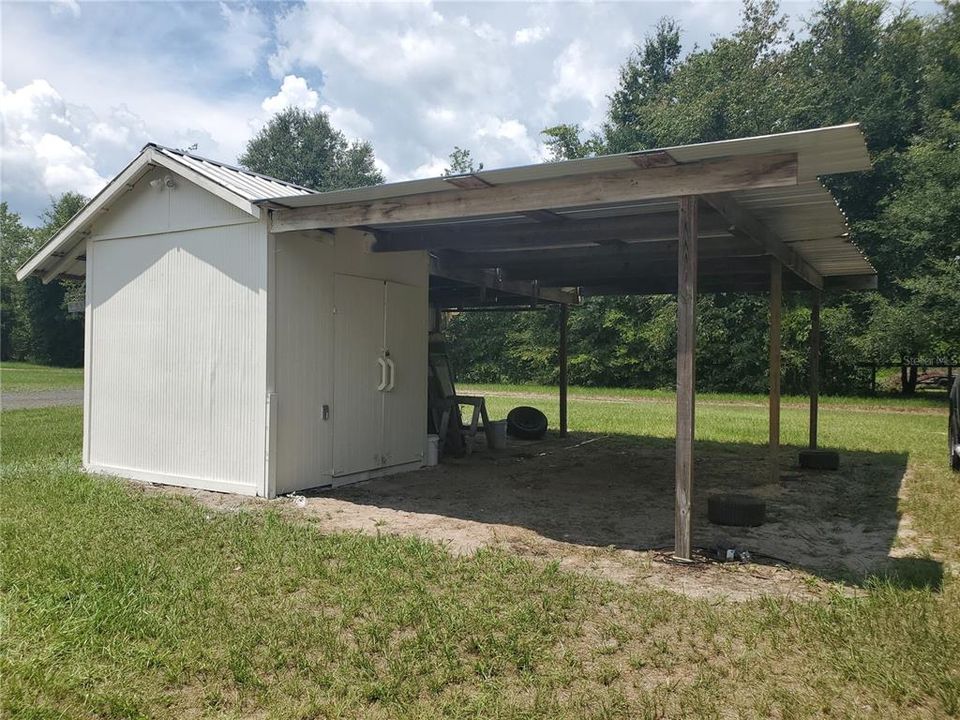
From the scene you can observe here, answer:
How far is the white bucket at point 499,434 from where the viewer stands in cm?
1059

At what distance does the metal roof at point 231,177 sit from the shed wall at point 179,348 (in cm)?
27

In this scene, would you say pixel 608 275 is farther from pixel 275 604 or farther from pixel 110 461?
pixel 275 604

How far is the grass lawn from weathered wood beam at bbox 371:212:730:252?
331 centimetres

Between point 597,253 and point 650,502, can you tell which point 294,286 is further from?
point 650,502

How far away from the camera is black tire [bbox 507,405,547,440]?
38.7 feet

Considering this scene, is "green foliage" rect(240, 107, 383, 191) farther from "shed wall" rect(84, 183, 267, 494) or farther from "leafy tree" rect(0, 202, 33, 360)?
"shed wall" rect(84, 183, 267, 494)

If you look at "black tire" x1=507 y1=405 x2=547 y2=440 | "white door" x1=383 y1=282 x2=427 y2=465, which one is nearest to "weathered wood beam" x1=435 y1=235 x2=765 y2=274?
"white door" x1=383 y1=282 x2=427 y2=465

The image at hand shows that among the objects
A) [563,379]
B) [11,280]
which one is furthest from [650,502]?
[11,280]

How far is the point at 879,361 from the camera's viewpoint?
70.1 feet

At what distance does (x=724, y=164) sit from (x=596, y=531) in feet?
9.46

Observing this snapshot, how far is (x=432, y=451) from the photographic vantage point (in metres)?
8.90

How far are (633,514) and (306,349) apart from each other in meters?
3.43

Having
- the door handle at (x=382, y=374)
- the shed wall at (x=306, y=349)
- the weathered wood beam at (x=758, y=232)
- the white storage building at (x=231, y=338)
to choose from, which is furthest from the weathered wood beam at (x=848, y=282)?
the shed wall at (x=306, y=349)

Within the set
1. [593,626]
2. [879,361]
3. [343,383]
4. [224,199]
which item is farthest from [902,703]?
[879,361]
